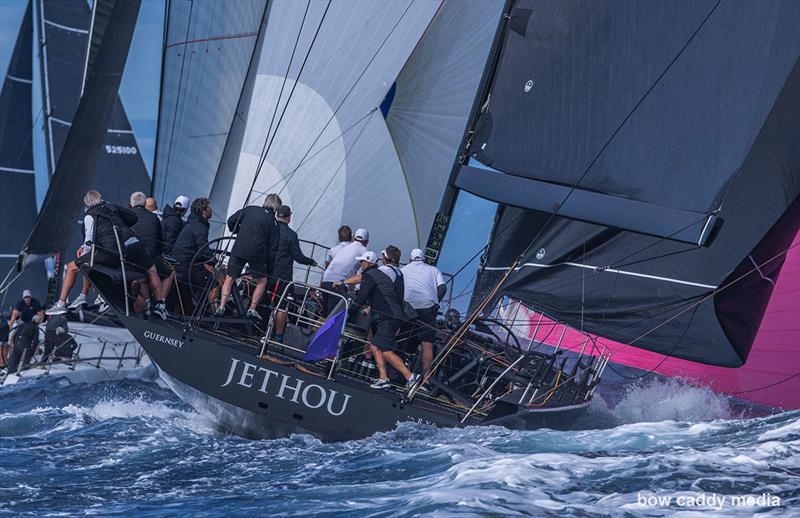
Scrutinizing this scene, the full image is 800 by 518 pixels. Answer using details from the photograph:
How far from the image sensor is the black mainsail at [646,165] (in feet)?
28.5

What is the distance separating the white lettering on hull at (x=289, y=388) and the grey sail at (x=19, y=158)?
11843 mm

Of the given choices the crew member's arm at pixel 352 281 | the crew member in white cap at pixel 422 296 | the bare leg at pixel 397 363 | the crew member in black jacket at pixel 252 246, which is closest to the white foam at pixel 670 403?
the crew member in white cap at pixel 422 296

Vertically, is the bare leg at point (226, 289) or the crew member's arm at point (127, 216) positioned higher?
the crew member's arm at point (127, 216)

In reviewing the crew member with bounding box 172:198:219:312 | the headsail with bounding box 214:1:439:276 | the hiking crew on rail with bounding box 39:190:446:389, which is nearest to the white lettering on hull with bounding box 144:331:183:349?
the hiking crew on rail with bounding box 39:190:446:389

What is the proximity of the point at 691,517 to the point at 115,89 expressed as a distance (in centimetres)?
945

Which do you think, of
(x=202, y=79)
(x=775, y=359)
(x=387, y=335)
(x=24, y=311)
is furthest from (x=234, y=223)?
(x=775, y=359)

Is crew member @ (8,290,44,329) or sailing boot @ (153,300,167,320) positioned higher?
sailing boot @ (153,300,167,320)

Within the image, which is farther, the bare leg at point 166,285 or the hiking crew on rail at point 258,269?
the bare leg at point 166,285

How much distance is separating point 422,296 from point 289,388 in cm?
153

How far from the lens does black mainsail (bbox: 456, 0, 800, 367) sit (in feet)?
28.5

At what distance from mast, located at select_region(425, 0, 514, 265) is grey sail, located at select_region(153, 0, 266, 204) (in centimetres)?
374

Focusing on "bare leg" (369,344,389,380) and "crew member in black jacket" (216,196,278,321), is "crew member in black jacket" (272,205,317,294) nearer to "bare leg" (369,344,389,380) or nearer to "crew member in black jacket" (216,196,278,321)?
"crew member in black jacket" (216,196,278,321)

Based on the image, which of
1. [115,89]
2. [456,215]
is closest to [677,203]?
[456,215]

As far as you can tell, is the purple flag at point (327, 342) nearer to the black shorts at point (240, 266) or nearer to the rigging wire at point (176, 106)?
the black shorts at point (240, 266)
